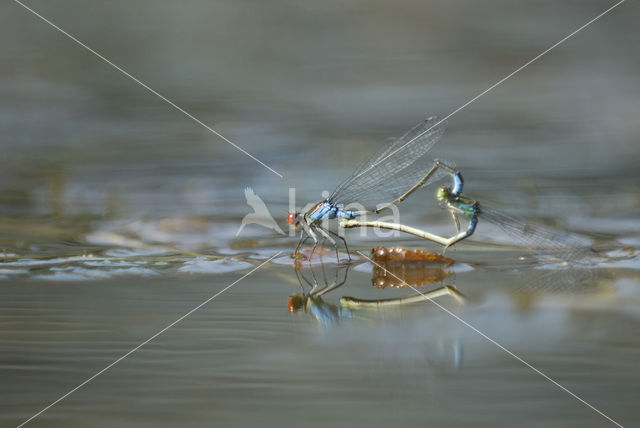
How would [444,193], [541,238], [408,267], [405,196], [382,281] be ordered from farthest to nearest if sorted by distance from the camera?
[405,196] < [444,193] < [541,238] < [408,267] < [382,281]

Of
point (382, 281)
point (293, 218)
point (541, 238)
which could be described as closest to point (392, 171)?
point (293, 218)

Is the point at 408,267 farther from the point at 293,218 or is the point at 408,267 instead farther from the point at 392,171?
the point at 392,171

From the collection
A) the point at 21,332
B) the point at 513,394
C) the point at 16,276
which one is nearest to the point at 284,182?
the point at 16,276

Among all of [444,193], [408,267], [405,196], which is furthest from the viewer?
[405,196]

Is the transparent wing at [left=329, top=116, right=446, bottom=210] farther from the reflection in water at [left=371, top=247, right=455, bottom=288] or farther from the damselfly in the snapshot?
the reflection in water at [left=371, top=247, right=455, bottom=288]

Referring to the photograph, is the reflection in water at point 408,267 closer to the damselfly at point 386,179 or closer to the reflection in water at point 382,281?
the reflection in water at point 382,281

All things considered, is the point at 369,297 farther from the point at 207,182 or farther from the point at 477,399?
the point at 207,182

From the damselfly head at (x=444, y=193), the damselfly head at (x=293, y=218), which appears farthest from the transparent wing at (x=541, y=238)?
the damselfly head at (x=293, y=218)

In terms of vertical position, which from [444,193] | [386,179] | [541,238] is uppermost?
[386,179]

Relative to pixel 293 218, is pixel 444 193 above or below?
above
